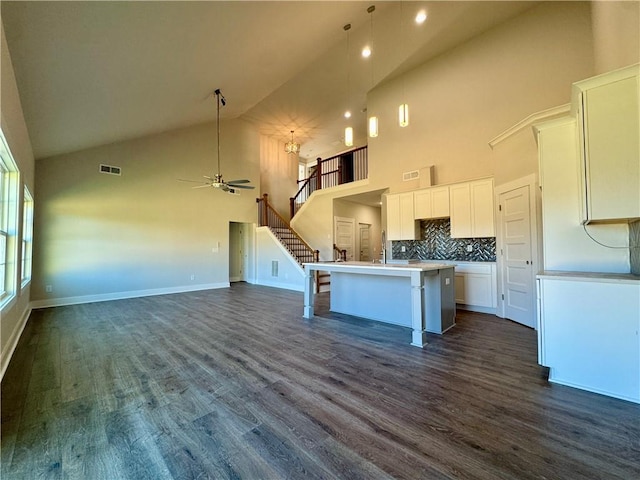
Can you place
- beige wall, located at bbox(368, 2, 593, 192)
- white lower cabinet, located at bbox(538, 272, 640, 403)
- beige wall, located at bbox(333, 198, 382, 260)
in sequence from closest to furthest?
white lower cabinet, located at bbox(538, 272, 640, 403)
beige wall, located at bbox(368, 2, 593, 192)
beige wall, located at bbox(333, 198, 382, 260)

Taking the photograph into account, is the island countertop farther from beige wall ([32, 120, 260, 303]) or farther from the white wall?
beige wall ([32, 120, 260, 303])

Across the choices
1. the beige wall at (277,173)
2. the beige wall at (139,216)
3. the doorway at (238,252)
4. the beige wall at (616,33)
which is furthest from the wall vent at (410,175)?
the doorway at (238,252)

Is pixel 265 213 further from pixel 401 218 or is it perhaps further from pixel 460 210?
pixel 460 210

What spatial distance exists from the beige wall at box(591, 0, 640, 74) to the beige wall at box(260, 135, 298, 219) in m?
8.62

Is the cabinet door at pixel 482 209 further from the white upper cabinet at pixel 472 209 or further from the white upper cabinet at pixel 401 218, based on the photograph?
the white upper cabinet at pixel 401 218

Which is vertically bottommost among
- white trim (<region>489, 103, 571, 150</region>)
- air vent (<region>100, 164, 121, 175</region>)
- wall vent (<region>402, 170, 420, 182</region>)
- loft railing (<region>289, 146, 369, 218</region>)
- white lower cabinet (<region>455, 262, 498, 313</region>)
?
white lower cabinet (<region>455, 262, 498, 313</region>)

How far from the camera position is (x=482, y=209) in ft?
15.9

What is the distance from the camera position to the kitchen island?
3.28 m

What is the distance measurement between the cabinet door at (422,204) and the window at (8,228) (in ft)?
20.5

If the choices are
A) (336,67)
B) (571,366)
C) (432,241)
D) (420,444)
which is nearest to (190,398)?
(420,444)

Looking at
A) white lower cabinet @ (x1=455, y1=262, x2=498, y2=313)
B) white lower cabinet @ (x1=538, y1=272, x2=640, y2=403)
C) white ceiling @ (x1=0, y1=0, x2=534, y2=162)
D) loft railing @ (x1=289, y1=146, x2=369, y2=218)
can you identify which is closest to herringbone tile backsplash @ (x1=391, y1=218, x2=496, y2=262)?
white lower cabinet @ (x1=455, y1=262, x2=498, y2=313)

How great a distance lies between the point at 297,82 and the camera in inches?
258

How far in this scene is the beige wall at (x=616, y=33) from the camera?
220cm

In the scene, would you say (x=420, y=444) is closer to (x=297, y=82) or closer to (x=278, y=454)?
(x=278, y=454)
